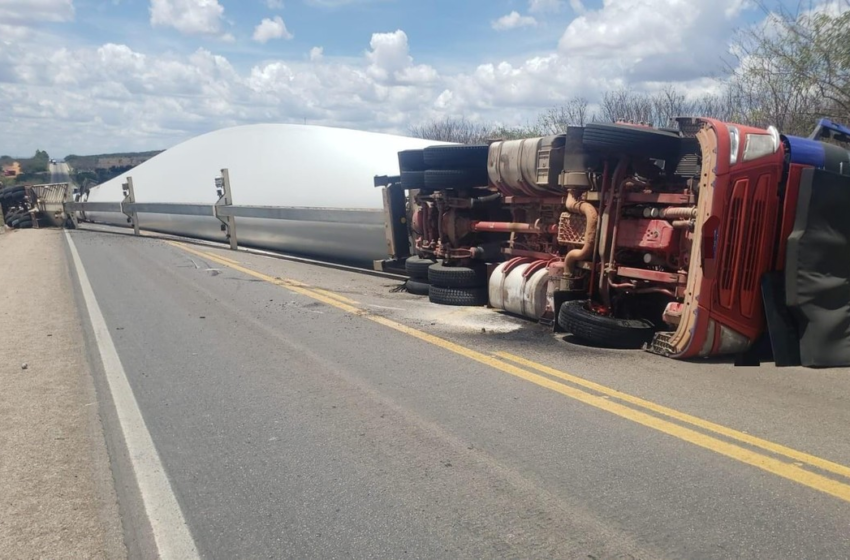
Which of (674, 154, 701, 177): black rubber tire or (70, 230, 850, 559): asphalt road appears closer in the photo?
(70, 230, 850, 559): asphalt road

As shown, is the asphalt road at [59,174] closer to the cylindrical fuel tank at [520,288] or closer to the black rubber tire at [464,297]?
the black rubber tire at [464,297]

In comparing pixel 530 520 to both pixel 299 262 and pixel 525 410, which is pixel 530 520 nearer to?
pixel 525 410

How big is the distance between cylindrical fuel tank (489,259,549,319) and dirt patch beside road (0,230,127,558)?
442cm

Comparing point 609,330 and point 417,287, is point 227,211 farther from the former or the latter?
point 609,330

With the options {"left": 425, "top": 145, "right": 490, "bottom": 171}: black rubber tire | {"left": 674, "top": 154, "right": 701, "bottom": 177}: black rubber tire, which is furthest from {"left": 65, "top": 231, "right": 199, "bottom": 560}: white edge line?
{"left": 674, "top": 154, "right": 701, "bottom": 177}: black rubber tire

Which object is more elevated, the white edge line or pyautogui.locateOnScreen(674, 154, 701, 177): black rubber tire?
pyautogui.locateOnScreen(674, 154, 701, 177): black rubber tire

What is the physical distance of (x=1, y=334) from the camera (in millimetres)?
8062

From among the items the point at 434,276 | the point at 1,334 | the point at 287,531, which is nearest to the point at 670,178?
the point at 434,276

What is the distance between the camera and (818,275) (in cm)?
573

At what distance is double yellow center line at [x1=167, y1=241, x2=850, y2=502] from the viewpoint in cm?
367

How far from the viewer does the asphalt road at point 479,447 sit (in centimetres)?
318

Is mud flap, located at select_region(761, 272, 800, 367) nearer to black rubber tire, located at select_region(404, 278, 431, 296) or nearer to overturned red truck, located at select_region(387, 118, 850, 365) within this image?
overturned red truck, located at select_region(387, 118, 850, 365)

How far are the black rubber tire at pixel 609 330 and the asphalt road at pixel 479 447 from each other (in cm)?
15

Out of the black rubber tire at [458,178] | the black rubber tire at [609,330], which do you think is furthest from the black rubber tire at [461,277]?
the black rubber tire at [609,330]
